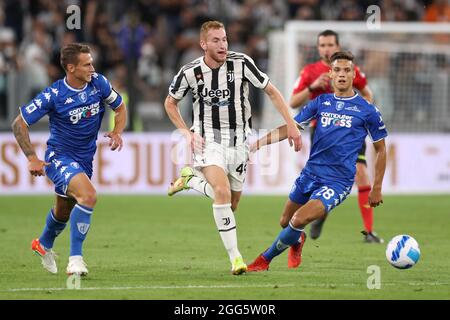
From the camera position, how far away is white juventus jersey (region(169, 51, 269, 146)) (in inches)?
380

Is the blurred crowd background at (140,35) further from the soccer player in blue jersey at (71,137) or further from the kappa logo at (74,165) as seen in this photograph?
the kappa logo at (74,165)

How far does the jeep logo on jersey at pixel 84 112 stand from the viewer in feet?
31.3

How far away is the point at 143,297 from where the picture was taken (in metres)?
8.02

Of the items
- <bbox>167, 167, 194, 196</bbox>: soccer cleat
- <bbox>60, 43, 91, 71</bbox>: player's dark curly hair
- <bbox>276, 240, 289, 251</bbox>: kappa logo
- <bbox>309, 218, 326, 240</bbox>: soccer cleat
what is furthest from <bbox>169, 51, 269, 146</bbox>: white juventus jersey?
<bbox>309, 218, 326, 240</bbox>: soccer cleat

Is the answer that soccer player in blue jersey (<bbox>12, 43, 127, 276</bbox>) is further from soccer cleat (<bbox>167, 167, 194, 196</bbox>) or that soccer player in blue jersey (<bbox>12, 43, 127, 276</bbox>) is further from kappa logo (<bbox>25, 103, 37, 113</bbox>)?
soccer cleat (<bbox>167, 167, 194, 196</bbox>)

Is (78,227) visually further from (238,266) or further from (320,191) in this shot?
(320,191)

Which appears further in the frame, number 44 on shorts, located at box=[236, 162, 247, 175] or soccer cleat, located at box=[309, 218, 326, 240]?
soccer cleat, located at box=[309, 218, 326, 240]

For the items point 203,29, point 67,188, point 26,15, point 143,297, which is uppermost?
point 26,15

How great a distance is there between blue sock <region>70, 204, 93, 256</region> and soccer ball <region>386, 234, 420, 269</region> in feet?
8.83

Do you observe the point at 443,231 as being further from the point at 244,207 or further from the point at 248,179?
the point at 248,179

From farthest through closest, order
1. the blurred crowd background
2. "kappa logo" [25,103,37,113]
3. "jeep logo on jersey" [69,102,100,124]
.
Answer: the blurred crowd background, "jeep logo on jersey" [69,102,100,124], "kappa logo" [25,103,37,113]

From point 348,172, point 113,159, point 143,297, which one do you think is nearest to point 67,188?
point 143,297

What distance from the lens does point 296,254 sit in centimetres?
997

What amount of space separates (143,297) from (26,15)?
14.7m
